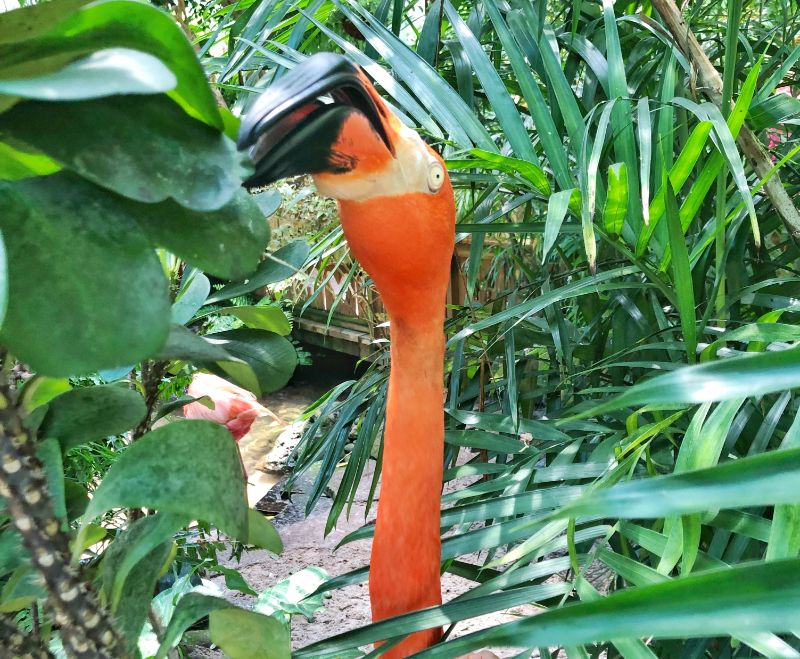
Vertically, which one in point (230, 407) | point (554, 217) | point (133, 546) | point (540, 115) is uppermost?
point (540, 115)

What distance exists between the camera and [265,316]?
51 centimetres

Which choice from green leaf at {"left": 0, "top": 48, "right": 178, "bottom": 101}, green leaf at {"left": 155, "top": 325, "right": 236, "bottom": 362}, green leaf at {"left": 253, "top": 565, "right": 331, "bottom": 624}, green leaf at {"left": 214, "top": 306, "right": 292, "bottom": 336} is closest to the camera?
green leaf at {"left": 0, "top": 48, "right": 178, "bottom": 101}

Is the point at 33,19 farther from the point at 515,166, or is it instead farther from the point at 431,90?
the point at 431,90

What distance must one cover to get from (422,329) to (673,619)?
0.38 m

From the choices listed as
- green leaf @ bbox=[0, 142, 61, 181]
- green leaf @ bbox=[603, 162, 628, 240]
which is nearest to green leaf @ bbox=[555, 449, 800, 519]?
green leaf @ bbox=[0, 142, 61, 181]

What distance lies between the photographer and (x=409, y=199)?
50 cm

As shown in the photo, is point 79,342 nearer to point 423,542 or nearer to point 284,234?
point 423,542

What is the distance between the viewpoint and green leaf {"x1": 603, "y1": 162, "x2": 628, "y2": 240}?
0.63m

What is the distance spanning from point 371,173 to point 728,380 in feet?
1.01

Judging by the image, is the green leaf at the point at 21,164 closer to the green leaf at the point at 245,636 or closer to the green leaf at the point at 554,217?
the green leaf at the point at 245,636

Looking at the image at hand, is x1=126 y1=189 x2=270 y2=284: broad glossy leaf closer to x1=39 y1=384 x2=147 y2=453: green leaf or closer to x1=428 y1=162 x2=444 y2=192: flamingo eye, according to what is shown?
x1=39 y1=384 x2=147 y2=453: green leaf

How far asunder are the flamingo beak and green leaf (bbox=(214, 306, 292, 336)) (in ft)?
0.39

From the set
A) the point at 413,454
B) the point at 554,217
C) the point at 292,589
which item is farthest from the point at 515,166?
the point at 292,589

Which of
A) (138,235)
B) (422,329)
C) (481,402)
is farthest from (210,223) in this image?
(481,402)
